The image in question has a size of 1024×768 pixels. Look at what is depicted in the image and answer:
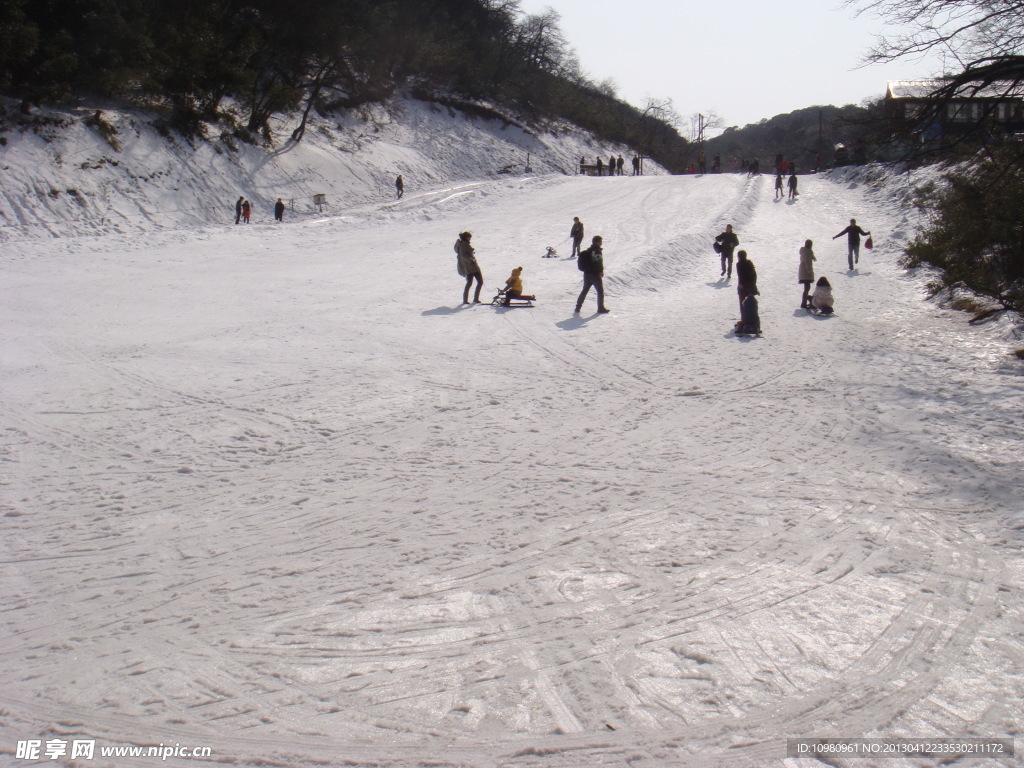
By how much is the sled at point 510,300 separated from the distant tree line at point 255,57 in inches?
804

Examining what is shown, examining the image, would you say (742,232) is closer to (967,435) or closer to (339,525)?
(967,435)

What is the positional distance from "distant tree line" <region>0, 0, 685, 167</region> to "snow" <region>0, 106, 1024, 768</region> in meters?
16.6

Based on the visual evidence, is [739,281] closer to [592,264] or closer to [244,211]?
[592,264]

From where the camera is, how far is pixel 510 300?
1591 cm

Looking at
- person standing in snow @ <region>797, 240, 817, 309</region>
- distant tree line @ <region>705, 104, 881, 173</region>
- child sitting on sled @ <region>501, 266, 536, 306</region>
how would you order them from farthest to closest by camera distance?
distant tree line @ <region>705, 104, 881, 173</region>, person standing in snow @ <region>797, 240, 817, 309</region>, child sitting on sled @ <region>501, 266, 536, 306</region>

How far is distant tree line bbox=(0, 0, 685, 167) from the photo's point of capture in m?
27.7

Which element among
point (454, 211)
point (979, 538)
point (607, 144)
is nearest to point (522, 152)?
point (607, 144)

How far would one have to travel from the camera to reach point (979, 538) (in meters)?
6.00

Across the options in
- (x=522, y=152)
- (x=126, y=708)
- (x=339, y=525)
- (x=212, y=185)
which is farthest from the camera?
(x=522, y=152)

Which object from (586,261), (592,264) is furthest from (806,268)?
(586,261)

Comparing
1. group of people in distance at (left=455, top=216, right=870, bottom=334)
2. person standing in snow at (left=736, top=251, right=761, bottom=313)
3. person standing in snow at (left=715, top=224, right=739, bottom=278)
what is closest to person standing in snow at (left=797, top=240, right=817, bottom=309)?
group of people in distance at (left=455, top=216, right=870, bottom=334)

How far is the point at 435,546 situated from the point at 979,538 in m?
4.27

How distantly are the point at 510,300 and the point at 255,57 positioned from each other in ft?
94.8

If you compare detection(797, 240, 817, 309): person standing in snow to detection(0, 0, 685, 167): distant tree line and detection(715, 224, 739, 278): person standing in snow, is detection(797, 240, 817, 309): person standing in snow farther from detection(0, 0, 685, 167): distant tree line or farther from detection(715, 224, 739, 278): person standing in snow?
detection(0, 0, 685, 167): distant tree line
